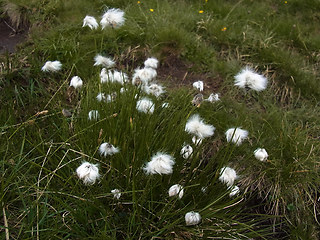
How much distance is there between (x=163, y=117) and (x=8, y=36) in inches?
104

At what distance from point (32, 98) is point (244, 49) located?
2.27 m

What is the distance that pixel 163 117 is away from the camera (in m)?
2.47

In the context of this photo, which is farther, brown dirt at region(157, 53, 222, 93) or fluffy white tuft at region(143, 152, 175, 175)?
brown dirt at region(157, 53, 222, 93)

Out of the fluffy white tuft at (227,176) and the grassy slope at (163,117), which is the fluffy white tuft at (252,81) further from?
the fluffy white tuft at (227,176)

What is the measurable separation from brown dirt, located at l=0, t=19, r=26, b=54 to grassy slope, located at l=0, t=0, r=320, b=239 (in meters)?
0.27

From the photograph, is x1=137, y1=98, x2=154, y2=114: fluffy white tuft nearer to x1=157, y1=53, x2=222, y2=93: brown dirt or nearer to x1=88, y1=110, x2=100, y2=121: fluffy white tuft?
x1=88, y1=110, x2=100, y2=121: fluffy white tuft

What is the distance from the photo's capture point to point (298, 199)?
2463 millimetres

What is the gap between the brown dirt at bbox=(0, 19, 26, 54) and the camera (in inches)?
149

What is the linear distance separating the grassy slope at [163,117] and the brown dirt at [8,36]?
0.27 metres

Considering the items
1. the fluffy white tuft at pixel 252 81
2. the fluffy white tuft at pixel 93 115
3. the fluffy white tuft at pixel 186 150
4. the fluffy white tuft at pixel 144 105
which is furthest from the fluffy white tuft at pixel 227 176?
the fluffy white tuft at pixel 93 115

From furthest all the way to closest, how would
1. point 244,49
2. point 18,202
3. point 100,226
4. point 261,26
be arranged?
point 261,26 → point 244,49 → point 18,202 → point 100,226

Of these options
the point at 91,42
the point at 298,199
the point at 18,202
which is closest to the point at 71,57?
the point at 91,42

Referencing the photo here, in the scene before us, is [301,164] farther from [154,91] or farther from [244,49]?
[244,49]

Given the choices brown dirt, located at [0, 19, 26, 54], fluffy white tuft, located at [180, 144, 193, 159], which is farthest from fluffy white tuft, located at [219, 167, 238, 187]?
brown dirt, located at [0, 19, 26, 54]
